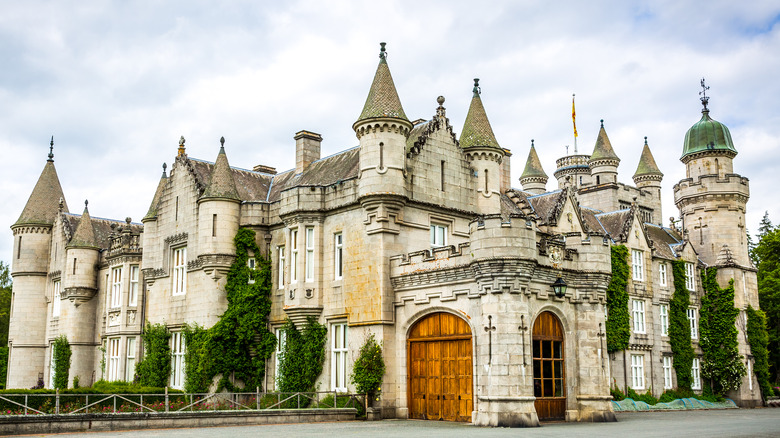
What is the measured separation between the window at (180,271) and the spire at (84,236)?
10568 millimetres

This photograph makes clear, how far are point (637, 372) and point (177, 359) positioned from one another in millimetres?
23503

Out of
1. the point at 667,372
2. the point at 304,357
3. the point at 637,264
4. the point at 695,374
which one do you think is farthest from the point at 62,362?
the point at 695,374

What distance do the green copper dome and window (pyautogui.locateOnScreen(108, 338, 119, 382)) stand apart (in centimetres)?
3646

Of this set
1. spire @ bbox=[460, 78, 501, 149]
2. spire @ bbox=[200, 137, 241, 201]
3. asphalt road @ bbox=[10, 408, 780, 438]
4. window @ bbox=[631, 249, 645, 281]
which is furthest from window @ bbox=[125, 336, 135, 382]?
window @ bbox=[631, 249, 645, 281]

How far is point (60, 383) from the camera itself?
4194 centimetres

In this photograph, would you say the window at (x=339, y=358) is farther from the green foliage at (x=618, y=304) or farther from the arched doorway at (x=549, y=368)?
the green foliage at (x=618, y=304)

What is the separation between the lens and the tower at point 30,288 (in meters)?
45.8

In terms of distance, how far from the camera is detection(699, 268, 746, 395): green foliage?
4303 cm

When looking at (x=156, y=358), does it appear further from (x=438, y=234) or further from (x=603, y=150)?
(x=603, y=150)

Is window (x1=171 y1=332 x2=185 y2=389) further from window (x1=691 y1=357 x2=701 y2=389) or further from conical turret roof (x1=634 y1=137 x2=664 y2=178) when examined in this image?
conical turret roof (x1=634 y1=137 x2=664 y2=178)

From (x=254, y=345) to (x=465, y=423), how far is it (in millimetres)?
10781

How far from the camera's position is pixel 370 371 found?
84.5 feet

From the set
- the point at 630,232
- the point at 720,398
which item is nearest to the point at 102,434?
the point at 630,232

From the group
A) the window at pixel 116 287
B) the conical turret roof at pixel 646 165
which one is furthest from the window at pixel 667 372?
the window at pixel 116 287
